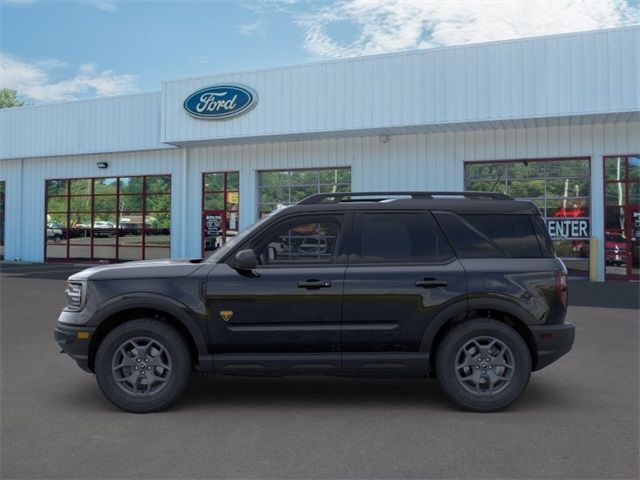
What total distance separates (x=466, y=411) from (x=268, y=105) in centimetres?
1484

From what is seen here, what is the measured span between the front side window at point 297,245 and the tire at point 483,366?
1.25 metres

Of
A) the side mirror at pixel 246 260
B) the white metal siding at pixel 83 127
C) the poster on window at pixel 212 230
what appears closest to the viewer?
the side mirror at pixel 246 260

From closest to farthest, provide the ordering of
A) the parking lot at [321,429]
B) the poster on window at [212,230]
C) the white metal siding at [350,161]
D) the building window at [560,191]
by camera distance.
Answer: the parking lot at [321,429], the white metal siding at [350,161], the building window at [560,191], the poster on window at [212,230]

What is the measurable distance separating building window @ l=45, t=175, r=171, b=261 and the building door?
14.3m

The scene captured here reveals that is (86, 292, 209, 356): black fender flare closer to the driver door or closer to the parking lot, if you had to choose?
the driver door

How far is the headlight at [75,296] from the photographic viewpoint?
511cm

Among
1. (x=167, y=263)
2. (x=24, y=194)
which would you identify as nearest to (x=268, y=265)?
(x=167, y=263)

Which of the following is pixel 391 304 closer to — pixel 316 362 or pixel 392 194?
pixel 316 362

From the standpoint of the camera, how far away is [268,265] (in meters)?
5.09

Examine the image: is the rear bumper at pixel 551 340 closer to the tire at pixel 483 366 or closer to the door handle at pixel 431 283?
the tire at pixel 483 366

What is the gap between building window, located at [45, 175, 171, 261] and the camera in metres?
22.1

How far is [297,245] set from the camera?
514cm

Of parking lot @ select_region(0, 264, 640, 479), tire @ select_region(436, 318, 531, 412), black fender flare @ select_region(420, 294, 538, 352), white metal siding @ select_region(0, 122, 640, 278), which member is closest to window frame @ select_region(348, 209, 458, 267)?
black fender flare @ select_region(420, 294, 538, 352)

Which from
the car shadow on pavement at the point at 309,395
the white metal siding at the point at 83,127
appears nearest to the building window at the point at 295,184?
the white metal siding at the point at 83,127
